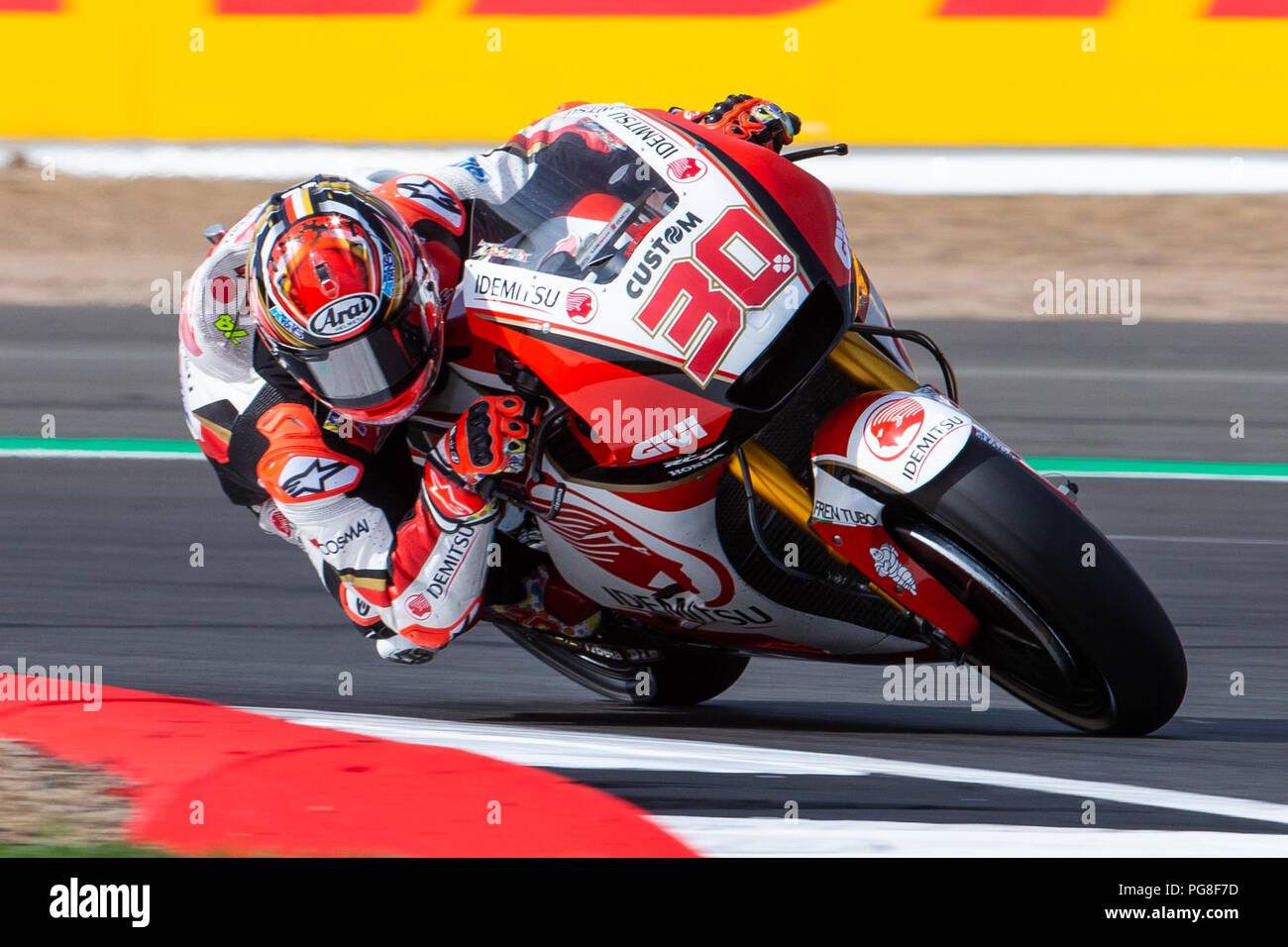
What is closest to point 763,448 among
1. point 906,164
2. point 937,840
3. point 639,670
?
point 937,840

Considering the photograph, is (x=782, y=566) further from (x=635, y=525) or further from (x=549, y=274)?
(x=549, y=274)

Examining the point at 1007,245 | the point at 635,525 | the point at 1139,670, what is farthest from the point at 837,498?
the point at 1007,245

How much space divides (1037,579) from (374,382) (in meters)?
1.35

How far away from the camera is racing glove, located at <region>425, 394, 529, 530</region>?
3.82 meters

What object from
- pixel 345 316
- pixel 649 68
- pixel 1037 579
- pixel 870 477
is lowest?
pixel 1037 579

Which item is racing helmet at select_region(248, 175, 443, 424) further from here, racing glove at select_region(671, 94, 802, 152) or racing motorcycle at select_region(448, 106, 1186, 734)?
racing glove at select_region(671, 94, 802, 152)

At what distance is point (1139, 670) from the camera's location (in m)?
4.00

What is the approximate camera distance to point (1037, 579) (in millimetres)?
3775

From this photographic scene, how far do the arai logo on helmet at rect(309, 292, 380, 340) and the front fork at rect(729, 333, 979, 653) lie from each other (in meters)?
0.85

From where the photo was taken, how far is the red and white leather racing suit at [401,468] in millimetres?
4023
